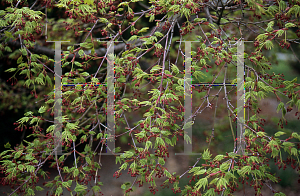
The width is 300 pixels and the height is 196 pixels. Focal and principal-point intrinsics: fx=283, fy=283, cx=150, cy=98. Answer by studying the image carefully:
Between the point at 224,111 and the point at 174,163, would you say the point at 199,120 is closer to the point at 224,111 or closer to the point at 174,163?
the point at 224,111

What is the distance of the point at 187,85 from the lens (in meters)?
1.20

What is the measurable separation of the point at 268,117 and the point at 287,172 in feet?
1.50

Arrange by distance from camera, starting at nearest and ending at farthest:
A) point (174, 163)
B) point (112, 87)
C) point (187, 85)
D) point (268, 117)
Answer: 1. point (187, 85)
2. point (112, 87)
3. point (268, 117)
4. point (174, 163)

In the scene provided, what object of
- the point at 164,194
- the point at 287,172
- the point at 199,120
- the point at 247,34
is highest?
the point at 247,34

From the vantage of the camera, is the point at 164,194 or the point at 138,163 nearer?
the point at 138,163

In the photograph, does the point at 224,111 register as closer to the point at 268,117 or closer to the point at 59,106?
the point at 268,117

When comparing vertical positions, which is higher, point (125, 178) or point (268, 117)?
point (268, 117)

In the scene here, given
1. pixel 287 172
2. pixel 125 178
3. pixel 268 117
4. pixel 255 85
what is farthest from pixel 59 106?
pixel 287 172

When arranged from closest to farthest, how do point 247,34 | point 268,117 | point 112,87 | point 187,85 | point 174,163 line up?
point 187,85 < point 112,87 < point 247,34 < point 268,117 < point 174,163

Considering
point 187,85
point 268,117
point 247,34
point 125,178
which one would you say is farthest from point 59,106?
point 268,117

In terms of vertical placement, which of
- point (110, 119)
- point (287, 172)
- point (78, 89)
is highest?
point (78, 89)

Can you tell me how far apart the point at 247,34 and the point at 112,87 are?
1.29 metres

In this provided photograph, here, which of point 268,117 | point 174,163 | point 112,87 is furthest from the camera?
point 174,163

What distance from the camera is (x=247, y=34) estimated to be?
2148 mm
